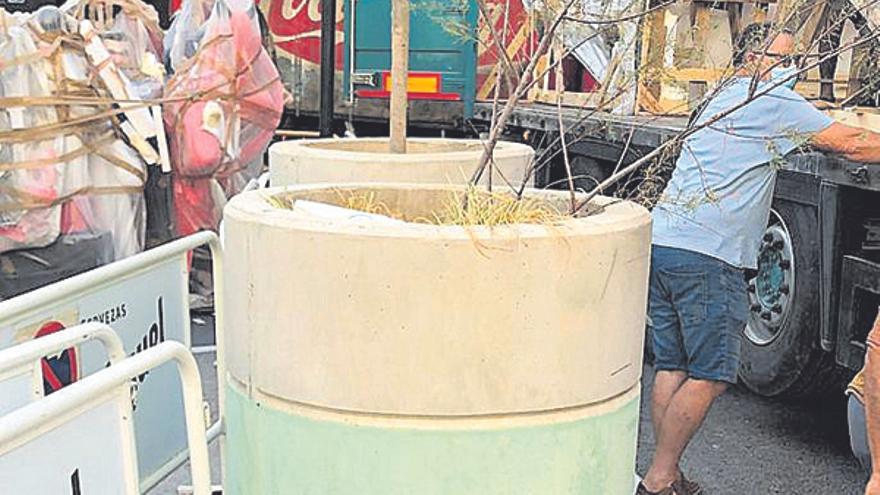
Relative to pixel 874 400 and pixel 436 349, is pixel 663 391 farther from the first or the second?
pixel 436 349

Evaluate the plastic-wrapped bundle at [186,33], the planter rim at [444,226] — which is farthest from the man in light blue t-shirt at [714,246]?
the plastic-wrapped bundle at [186,33]

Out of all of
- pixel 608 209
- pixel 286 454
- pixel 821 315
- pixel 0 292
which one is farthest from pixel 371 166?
pixel 0 292

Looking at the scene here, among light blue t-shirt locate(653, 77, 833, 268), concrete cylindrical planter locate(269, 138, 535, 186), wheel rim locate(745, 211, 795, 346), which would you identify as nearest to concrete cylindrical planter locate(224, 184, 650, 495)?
concrete cylindrical planter locate(269, 138, 535, 186)

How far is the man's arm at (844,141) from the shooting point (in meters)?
3.74

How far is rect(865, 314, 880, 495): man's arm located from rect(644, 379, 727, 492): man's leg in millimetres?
860

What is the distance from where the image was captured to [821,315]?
4340 mm

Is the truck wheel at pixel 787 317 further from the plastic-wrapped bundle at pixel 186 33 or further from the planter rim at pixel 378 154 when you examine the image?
the plastic-wrapped bundle at pixel 186 33

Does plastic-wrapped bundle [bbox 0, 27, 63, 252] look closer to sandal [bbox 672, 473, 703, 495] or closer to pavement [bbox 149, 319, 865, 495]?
pavement [bbox 149, 319, 865, 495]

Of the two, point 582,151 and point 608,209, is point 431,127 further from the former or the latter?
point 608,209

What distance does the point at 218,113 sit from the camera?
6.15 m

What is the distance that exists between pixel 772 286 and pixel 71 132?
3.47 meters

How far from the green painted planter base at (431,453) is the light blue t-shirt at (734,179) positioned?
171 cm

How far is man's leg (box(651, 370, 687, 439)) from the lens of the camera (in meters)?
4.03

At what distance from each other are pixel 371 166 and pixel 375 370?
4.08 ft
